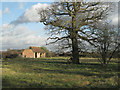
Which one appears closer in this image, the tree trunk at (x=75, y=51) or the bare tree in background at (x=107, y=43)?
the bare tree in background at (x=107, y=43)

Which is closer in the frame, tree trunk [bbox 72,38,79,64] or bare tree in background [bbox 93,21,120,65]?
bare tree in background [bbox 93,21,120,65]

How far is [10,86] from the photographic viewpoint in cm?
788

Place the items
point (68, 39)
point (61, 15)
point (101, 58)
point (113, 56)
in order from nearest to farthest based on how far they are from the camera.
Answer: point (113, 56), point (101, 58), point (68, 39), point (61, 15)

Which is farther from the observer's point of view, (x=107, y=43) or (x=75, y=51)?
(x=75, y=51)

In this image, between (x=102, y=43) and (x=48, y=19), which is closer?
(x=102, y=43)

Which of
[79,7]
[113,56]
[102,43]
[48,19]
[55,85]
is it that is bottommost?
[55,85]

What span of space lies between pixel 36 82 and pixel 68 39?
12.0m

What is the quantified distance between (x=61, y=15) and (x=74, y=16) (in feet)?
6.90

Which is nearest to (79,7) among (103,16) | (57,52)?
(103,16)

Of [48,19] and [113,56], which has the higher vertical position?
[48,19]

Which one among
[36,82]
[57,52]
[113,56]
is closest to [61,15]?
[57,52]

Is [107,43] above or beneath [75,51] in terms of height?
above

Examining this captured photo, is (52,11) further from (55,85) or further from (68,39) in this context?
(55,85)

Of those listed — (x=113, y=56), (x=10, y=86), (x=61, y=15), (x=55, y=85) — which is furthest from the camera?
(x=61, y=15)
